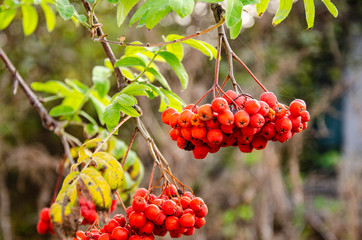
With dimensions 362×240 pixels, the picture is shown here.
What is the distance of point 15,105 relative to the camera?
4902 mm

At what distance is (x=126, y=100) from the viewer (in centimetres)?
101

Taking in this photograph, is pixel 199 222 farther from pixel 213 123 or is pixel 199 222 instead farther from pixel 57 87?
pixel 57 87

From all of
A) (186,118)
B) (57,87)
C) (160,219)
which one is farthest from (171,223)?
(57,87)

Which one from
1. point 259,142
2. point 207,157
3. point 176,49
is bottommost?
point 207,157

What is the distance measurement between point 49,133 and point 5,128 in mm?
806

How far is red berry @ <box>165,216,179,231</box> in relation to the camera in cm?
91

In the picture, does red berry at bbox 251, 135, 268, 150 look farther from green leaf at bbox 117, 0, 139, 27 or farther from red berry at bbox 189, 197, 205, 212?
green leaf at bbox 117, 0, 139, 27

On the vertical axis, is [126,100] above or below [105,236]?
above

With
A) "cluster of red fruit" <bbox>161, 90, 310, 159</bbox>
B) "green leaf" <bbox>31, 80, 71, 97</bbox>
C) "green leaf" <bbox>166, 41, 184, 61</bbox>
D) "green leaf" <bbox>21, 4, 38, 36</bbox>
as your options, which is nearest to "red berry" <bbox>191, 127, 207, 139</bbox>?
"cluster of red fruit" <bbox>161, 90, 310, 159</bbox>

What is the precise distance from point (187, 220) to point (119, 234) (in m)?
0.17

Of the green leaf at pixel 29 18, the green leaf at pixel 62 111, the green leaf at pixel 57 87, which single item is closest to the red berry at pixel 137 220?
the green leaf at pixel 62 111

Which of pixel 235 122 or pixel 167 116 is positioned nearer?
pixel 235 122

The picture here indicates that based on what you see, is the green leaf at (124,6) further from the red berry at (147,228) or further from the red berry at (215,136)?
the red berry at (147,228)

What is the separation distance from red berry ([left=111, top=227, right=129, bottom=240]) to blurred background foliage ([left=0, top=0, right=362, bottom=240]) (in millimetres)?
3117
